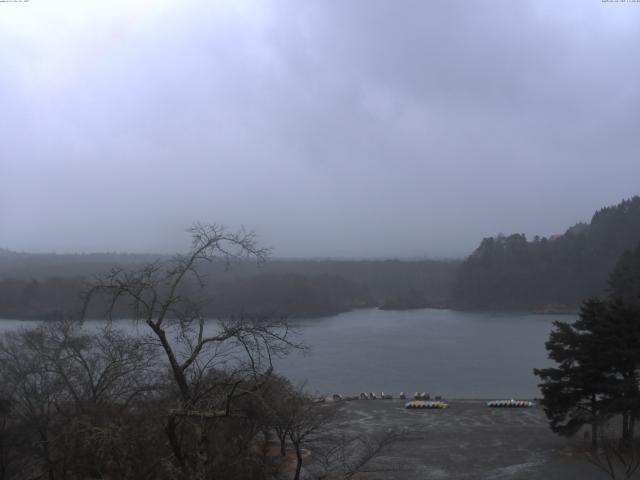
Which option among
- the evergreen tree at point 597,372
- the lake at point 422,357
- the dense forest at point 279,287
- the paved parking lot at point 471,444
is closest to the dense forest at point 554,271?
the dense forest at point 279,287

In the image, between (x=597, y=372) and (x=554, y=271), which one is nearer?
(x=597, y=372)

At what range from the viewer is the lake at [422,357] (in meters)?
20.3

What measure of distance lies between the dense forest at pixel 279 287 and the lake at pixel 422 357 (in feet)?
7.05

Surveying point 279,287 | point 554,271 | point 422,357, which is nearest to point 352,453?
point 422,357

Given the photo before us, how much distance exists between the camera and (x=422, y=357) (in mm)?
26125

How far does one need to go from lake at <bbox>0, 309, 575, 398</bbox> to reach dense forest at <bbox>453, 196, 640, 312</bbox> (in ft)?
26.7

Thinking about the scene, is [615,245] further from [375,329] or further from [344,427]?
[344,427]

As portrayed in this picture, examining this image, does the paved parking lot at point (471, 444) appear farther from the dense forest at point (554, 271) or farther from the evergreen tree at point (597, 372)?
the dense forest at point (554, 271)

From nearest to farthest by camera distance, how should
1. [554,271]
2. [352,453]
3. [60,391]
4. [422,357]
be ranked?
[60,391]
[352,453]
[422,357]
[554,271]

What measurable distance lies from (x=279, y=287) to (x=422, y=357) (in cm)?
1871

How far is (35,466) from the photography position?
620cm

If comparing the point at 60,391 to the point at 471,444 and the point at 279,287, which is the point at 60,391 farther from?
the point at 279,287

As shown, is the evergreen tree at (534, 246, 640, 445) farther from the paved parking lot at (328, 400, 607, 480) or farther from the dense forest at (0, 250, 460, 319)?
the dense forest at (0, 250, 460, 319)

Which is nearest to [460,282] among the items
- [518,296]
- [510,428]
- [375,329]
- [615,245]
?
[518,296]
